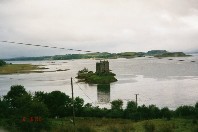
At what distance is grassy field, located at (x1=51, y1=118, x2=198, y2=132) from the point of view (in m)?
29.2

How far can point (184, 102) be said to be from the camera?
190 feet

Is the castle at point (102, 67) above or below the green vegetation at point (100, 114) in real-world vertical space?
above

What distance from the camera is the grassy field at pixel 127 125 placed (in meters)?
29.2

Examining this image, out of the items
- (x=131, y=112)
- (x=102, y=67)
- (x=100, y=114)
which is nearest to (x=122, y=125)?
(x=131, y=112)

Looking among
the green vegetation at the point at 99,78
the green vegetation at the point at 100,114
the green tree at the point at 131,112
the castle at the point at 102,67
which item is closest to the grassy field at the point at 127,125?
the green vegetation at the point at 100,114

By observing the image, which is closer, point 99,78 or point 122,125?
point 122,125

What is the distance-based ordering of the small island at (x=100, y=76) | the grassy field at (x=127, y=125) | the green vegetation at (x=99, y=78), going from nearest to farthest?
the grassy field at (x=127, y=125), the green vegetation at (x=99, y=78), the small island at (x=100, y=76)

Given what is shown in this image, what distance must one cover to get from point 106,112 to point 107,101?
54.9ft

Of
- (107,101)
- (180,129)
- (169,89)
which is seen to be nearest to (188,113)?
(180,129)

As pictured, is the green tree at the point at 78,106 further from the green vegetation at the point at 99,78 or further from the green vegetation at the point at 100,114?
the green vegetation at the point at 99,78

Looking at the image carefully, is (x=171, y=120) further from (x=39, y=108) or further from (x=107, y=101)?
(x=107, y=101)

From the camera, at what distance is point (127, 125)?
125 feet

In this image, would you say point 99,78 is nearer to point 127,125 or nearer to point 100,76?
point 100,76

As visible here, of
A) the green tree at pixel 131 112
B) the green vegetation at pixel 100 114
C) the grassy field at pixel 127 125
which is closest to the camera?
the grassy field at pixel 127 125
